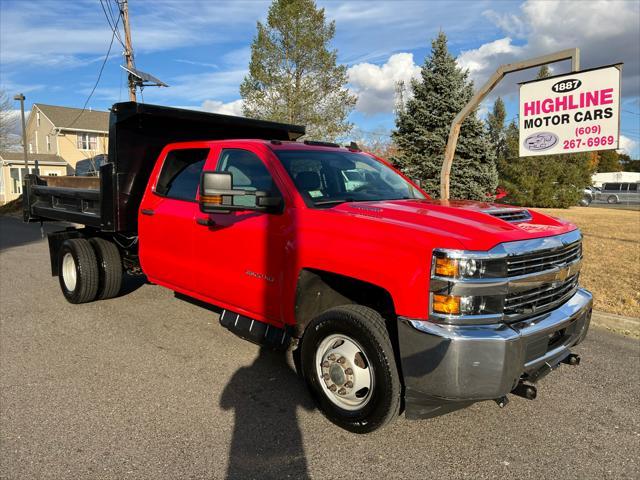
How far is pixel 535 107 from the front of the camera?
8.17 m

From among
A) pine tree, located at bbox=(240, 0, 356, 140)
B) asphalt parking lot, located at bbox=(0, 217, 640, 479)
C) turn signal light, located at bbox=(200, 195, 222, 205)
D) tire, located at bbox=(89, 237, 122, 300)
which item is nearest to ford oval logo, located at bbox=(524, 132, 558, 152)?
asphalt parking lot, located at bbox=(0, 217, 640, 479)

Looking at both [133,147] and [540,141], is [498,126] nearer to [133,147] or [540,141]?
[540,141]

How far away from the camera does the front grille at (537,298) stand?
2.89 m

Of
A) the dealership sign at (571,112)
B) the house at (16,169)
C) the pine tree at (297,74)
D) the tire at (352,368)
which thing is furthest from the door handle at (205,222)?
the house at (16,169)

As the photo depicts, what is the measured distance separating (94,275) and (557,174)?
29943mm

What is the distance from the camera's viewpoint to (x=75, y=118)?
42.4 metres

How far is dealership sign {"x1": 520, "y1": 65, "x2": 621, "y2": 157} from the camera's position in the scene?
23.9 feet

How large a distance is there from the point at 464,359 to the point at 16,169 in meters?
50.0

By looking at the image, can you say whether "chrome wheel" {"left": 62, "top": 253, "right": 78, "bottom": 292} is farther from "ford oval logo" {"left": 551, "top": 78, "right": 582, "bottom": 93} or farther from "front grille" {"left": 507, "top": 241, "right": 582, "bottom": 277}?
"ford oval logo" {"left": 551, "top": 78, "right": 582, "bottom": 93}

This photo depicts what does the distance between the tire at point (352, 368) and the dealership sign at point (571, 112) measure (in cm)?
607

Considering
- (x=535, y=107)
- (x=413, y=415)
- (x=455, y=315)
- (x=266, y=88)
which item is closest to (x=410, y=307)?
(x=455, y=315)

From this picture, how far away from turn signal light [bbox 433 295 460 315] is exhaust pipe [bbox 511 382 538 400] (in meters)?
0.72

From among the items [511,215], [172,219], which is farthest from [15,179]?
[511,215]

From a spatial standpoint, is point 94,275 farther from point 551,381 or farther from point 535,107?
point 535,107
